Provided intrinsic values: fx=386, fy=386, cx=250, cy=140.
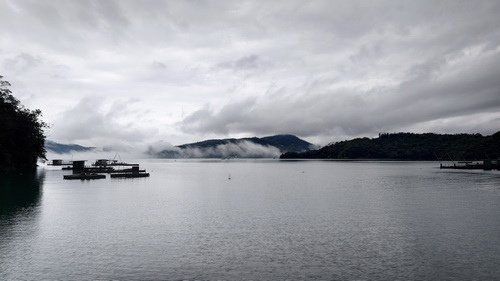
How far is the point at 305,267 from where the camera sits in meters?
27.1

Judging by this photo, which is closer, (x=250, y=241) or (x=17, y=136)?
(x=250, y=241)

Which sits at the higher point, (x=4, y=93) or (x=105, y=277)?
(x=4, y=93)

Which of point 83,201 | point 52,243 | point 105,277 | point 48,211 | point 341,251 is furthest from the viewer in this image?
point 83,201

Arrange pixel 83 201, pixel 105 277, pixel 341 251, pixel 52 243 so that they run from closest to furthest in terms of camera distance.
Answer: pixel 105 277 < pixel 341 251 < pixel 52 243 < pixel 83 201

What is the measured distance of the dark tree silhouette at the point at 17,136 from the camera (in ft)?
424

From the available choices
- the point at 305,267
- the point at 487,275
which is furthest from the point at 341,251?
the point at 487,275

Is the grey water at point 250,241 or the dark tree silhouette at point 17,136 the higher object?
the dark tree silhouette at point 17,136

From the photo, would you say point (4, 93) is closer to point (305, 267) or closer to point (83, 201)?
point (83, 201)

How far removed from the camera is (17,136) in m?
141

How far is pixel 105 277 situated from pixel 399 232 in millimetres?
28324

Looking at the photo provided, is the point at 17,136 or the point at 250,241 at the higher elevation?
the point at 17,136

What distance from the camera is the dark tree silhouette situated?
424 feet

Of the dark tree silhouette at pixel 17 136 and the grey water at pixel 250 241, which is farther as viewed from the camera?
the dark tree silhouette at pixel 17 136

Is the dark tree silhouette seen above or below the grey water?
above
